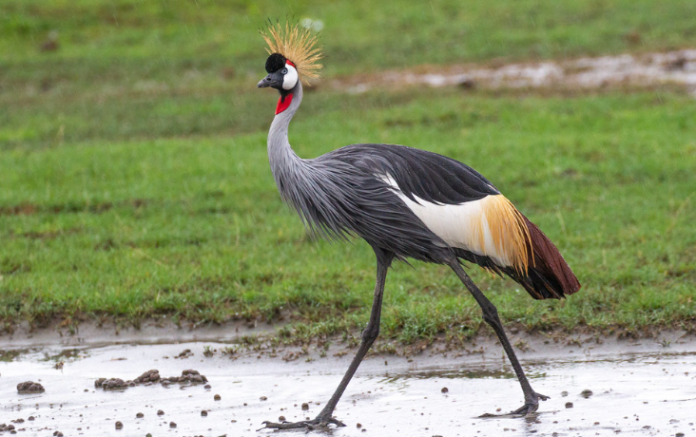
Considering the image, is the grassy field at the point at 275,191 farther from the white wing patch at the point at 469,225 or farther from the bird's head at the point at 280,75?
the bird's head at the point at 280,75

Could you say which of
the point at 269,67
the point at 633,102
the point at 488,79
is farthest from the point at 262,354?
the point at 488,79

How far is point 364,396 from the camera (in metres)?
5.29

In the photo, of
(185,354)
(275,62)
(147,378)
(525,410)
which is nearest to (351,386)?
(525,410)

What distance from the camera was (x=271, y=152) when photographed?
488 cm

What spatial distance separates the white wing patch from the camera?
16.0 feet

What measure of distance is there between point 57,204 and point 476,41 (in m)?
12.6

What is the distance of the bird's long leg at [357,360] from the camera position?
15.5 feet

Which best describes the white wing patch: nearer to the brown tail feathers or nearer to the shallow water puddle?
the brown tail feathers

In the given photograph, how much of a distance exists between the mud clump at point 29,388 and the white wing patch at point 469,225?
8.25ft

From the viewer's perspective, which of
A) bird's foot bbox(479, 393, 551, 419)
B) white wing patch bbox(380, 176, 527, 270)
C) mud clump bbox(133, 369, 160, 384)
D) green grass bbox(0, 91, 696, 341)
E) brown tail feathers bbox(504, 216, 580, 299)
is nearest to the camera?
bird's foot bbox(479, 393, 551, 419)

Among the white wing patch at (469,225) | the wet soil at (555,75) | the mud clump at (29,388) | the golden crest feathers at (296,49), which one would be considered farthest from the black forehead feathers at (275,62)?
the wet soil at (555,75)

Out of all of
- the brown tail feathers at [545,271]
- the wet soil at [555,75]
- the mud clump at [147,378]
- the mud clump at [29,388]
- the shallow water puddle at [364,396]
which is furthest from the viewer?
the wet soil at [555,75]

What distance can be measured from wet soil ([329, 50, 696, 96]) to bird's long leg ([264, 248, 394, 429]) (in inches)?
425

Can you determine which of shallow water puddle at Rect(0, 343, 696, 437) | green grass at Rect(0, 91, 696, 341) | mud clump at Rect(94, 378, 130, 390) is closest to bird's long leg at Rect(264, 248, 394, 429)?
shallow water puddle at Rect(0, 343, 696, 437)
